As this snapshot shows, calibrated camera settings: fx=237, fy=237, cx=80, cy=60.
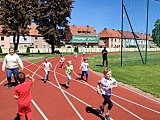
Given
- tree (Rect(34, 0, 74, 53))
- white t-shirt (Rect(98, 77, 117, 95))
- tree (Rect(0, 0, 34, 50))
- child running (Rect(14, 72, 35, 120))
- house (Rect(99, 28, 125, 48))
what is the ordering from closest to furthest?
child running (Rect(14, 72, 35, 120))
white t-shirt (Rect(98, 77, 117, 95))
tree (Rect(0, 0, 34, 50))
tree (Rect(34, 0, 74, 53))
house (Rect(99, 28, 125, 48))

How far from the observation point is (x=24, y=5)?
4150cm

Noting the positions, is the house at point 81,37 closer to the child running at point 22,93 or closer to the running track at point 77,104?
the running track at point 77,104

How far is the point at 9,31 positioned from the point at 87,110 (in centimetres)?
3456

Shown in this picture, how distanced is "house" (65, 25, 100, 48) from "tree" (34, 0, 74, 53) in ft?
102

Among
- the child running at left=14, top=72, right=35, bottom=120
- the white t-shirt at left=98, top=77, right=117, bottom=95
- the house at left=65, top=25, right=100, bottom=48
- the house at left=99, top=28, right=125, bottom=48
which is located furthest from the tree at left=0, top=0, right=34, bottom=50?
the house at left=99, top=28, right=125, bottom=48

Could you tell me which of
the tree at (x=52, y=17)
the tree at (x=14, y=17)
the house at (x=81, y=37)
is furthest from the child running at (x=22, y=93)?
the house at (x=81, y=37)

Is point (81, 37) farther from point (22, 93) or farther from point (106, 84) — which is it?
point (22, 93)

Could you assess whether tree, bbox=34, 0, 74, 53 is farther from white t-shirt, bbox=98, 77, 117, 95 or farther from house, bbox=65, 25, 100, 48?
white t-shirt, bbox=98, 77, 117, 95

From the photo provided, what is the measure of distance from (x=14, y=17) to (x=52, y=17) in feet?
29.1

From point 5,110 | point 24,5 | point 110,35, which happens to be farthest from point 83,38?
point 5,110

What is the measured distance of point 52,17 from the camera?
47.0 m

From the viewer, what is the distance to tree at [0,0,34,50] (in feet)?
131

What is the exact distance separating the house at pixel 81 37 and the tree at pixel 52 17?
3122 centimetres

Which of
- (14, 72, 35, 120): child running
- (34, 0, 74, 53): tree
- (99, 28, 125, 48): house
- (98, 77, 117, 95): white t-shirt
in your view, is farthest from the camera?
(99, 28, 125, 48): house
